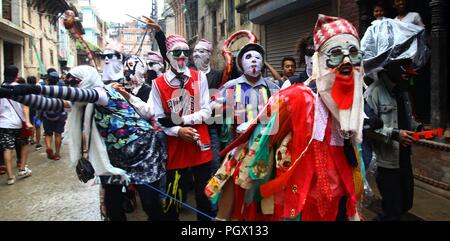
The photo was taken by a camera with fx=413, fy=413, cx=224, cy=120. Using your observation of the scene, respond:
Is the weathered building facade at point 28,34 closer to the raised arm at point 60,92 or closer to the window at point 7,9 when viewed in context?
the window at point 7,9

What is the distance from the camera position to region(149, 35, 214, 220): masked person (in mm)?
3875

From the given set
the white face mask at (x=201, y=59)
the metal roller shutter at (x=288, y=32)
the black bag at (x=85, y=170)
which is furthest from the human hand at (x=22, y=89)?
the metal roller shutter at (x=288, y=32)

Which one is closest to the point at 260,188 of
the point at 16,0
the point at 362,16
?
the point at 362,16

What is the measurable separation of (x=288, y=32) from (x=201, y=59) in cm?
710

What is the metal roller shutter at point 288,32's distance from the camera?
33.6ft

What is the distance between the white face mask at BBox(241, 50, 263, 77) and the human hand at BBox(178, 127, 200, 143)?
3.06 feet

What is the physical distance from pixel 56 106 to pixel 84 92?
0.75 feet

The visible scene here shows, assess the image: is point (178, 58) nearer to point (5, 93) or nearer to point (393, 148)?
point (5, 93)

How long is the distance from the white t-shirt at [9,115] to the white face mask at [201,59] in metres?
3.32

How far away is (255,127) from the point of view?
2.84 metres

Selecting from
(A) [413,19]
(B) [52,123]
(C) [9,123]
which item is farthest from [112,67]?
(B) [52,123]

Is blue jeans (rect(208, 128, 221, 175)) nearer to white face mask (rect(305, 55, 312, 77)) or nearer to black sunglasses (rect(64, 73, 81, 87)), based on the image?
white face mask (rect(305, 55, 312, 77))

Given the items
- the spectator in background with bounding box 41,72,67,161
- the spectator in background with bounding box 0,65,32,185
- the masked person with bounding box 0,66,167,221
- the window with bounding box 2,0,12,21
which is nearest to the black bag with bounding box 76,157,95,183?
the masked person with bounding box 0,66,167,221

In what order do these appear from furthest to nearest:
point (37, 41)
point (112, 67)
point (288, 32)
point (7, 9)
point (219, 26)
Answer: point (37, 41), point (219, 26), point (7, 9), point (288, 32), point (112, 67)
